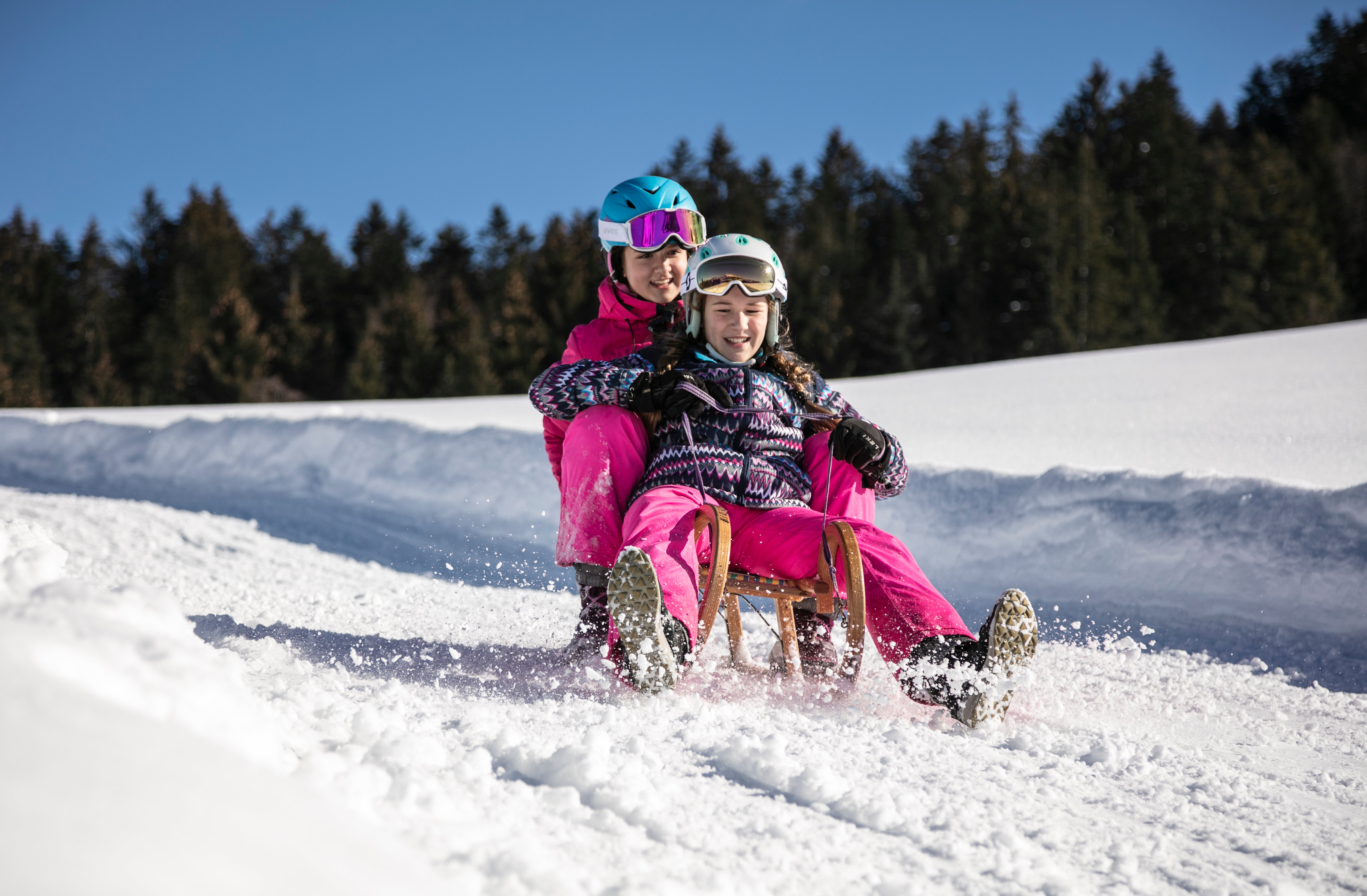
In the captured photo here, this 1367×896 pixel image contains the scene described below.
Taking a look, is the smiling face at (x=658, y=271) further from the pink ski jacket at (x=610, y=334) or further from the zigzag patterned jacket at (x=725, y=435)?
the zigzag patterned jacket at (x=725, y=435)

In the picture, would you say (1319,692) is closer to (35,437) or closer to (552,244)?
(35,437)

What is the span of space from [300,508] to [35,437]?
614 centimetres

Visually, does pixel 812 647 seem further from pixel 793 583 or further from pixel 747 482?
pixel 747 482

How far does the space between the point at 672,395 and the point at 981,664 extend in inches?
40.5

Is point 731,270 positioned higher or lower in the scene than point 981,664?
higher

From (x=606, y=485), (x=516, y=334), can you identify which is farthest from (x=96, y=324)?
(x=606, y=485)

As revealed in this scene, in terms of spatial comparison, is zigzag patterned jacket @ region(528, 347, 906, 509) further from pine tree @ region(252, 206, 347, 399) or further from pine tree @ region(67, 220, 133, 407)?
pine tree @ region(67, 220, 133, 407)

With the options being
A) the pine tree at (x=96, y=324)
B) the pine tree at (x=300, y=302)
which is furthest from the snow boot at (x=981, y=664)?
the pine tree at (x=96, y=324)

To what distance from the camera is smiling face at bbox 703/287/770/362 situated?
2.64m

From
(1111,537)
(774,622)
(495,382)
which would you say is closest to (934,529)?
(1111,537)

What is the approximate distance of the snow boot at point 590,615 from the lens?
252 cm

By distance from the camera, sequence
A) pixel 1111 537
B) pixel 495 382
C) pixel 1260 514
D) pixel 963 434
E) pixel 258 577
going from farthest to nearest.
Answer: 1. pixel 495 382
2. pixel 963 434
3. pixel 258 577
4. pixel 1111 537
5. pixel 1260 514

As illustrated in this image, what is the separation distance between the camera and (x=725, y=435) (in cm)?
255

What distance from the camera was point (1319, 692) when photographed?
2529mm
